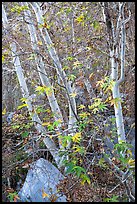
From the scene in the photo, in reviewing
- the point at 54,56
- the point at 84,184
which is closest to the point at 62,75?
the point at 54,56

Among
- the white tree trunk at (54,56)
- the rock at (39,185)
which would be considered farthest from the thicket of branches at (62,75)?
the rock at (39,185)

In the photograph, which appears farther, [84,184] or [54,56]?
[54,56]

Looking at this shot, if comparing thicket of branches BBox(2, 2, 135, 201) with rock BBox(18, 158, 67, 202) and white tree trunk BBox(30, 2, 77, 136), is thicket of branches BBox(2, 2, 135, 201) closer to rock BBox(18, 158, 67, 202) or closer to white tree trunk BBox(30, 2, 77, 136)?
white tree trunk BBox(30, 2, 77, 136)

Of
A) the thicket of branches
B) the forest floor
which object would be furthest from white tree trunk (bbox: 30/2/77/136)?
the forest floor

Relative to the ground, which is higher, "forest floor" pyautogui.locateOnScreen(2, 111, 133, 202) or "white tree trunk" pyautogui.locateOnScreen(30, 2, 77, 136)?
"white tree trunk" pyautogui.locateOnScreen(30, 2, 77, 136)

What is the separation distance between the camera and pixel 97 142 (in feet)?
10.3

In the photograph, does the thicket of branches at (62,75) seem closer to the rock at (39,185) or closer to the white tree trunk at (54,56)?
the white tree trunk at (54,56)

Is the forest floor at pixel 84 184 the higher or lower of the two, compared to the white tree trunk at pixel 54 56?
lower

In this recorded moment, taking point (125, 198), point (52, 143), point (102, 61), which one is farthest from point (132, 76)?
point (125, 198)

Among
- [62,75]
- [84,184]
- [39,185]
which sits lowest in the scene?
[39,185]

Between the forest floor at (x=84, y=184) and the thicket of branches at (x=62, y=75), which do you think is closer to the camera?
the forest floor at (x=84, y=184)

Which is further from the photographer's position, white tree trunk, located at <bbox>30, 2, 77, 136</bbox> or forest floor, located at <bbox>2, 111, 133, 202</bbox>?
white tree trunk, located at <bbox>30, 2, 77, 136</bbox>

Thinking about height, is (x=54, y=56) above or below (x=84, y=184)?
above

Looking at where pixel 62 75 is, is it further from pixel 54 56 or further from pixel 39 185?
pixel 39 185
